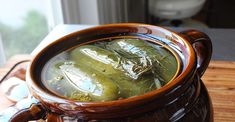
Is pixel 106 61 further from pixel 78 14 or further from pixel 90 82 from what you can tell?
pixel 78 14

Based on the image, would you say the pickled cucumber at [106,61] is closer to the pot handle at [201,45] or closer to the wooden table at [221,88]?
the pot handle at [201,45]

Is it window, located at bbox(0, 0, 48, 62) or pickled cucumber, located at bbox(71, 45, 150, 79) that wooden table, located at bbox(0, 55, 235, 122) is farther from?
window, located at bbox(0, 0, 48, 62)

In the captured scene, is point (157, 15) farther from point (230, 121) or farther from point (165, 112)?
point (165, 112)

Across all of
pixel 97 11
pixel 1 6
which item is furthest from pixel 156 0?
pixel 1 6

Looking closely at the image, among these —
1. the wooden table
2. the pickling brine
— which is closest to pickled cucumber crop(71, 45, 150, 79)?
the pickling brine

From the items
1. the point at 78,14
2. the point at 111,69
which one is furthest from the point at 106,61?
the point at 78,14

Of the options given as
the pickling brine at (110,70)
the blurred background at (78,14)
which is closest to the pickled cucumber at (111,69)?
the pickling brine at (110,70)
